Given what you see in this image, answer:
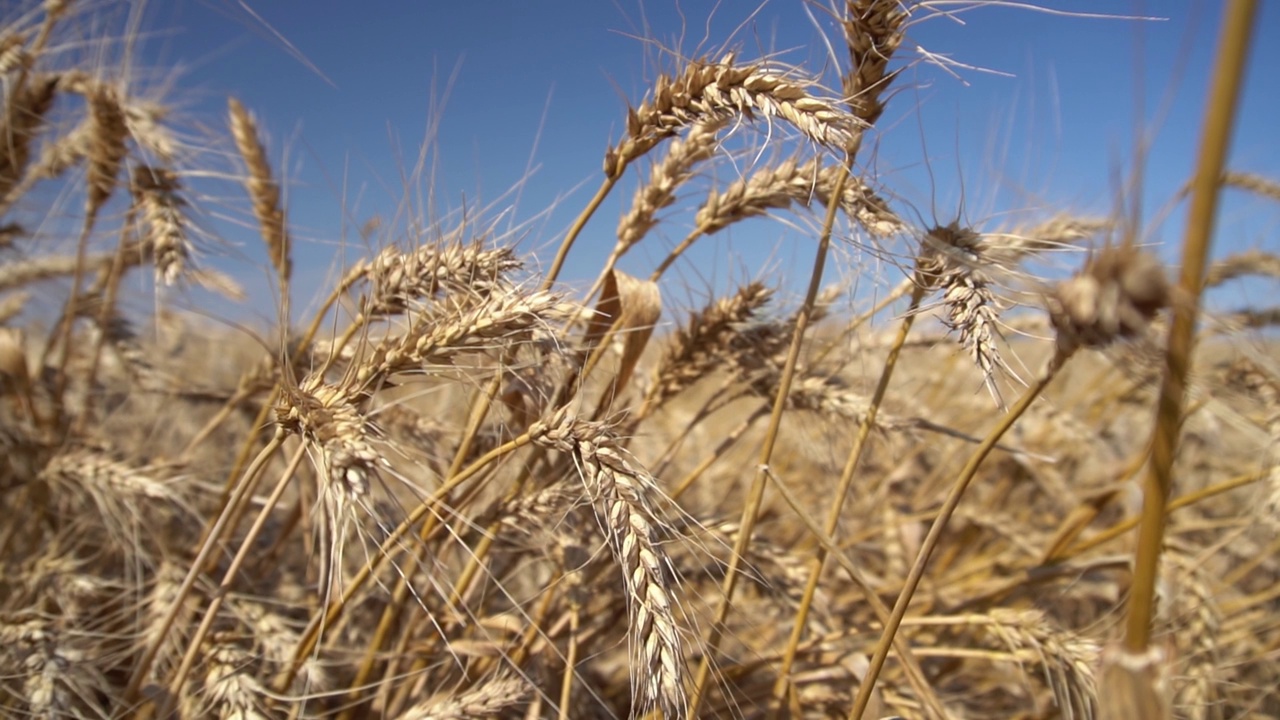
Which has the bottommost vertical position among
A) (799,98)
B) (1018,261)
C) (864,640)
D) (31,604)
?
(31,604)

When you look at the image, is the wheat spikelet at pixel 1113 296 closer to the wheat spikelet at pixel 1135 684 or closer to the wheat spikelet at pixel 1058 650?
the wheat spikelet at pixel 1135 684

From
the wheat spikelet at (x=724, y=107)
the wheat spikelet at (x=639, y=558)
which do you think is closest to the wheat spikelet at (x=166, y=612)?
the wheat spikelet at (x=639, y=558)

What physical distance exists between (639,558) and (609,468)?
0.13 meters

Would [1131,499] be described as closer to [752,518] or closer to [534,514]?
[752,518]

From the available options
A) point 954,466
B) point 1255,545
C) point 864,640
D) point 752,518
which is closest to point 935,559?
point 954,466

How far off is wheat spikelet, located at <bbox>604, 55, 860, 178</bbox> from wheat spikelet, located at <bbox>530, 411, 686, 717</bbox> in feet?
1.86

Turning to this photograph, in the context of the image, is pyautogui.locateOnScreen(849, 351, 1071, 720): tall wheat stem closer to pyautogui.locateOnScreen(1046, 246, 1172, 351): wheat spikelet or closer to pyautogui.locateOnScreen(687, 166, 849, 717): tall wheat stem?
pyautogui.locateOnScreen(1046, 246, 1172, 351): wheat spikelet

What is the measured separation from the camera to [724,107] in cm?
120

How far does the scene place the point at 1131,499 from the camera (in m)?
2.16

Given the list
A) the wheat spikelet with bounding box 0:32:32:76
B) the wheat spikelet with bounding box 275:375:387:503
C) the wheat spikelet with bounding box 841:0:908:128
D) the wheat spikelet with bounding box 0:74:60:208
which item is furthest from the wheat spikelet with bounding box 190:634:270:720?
the wheat spikelet with bounding box 0:32:32:76

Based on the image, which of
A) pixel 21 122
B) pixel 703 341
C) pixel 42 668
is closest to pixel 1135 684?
pixel 703 341

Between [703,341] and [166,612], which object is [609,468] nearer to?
[703,341]

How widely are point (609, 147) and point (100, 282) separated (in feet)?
6.76

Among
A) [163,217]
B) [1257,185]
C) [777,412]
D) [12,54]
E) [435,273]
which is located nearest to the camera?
[777,412]
